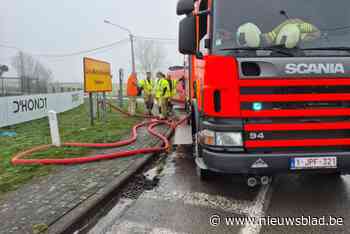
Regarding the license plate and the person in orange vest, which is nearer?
the license plate

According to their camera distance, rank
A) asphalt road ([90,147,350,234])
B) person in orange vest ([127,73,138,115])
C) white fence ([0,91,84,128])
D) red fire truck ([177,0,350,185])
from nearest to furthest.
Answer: red fire truck ([177,0,350,185]) → asphalt road ([90,147,350,234]) → white fence ([0,91,84,128]) → person in orange vest ([127,73,138,115])

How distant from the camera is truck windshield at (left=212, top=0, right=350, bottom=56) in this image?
133 inches

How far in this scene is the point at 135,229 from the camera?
3.26 meters

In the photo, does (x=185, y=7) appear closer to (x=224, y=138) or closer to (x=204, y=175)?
(x=224, y=138)

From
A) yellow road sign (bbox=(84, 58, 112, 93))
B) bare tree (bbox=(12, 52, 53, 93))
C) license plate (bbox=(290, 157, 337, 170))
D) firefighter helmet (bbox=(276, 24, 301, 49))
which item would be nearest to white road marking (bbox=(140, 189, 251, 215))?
license plate (bbox=(290, 157, 337, 170))

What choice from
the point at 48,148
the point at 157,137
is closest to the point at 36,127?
the point at 48,148

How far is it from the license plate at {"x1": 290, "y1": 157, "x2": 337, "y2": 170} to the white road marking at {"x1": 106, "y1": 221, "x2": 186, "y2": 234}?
1496mm

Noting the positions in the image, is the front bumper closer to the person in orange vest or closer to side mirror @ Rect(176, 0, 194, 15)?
side mirror @ Rect(176, 0, 194, 15)

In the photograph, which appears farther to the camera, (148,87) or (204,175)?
(148,87)

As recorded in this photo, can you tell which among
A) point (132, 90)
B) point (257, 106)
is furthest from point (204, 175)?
point (132, 90)

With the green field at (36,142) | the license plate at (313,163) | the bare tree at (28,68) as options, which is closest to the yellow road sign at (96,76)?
the green field at (36,142)

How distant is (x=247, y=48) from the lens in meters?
3.37

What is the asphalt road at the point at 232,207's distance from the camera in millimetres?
3260

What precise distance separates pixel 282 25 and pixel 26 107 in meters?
10.1
